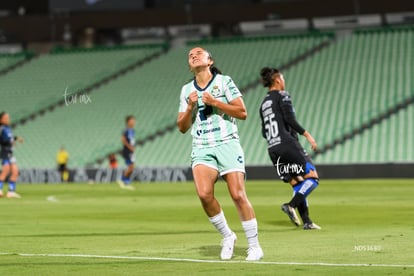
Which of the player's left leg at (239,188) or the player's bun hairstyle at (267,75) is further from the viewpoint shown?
the player's bun hairstyle at (267,75)

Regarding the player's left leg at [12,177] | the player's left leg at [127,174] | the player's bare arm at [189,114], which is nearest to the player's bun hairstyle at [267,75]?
the player's bare arm at [189,114]

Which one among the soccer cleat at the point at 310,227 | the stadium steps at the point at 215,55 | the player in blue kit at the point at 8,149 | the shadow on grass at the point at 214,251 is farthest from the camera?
the stadium steps at the point at 215,55

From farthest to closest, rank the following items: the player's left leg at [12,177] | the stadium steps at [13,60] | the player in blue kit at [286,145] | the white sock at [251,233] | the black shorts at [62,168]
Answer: the stadium steps at [13,60]
the black shorts at [62,168]
the player's left leg at [12,177]
the player in blue kit at [286,145]
the white sock at [251,233]

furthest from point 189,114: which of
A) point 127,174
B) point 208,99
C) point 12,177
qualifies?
point 127,174

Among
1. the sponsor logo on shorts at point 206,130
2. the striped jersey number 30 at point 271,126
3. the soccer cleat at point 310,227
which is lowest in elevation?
the soccer cleat at point 310,227

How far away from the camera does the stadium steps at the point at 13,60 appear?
5974cm

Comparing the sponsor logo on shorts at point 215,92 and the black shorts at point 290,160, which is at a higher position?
the sponsor logo on shorts at point 215,92

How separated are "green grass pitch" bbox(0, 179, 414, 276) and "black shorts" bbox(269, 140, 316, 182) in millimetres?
960

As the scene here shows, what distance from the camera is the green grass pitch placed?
427 inches

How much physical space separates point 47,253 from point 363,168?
28893 mm

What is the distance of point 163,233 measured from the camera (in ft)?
53.0

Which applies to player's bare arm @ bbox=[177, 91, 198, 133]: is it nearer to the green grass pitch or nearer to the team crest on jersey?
the team crest on jersey

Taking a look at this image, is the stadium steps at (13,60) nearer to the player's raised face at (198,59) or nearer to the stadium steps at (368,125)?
the stadium steps at (368,125)

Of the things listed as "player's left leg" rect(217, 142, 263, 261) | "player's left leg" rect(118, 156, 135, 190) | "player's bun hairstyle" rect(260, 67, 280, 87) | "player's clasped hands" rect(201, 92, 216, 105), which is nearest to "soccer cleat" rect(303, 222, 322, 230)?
"player's bun hairstyle" rect(260, 67, 280, 87)
